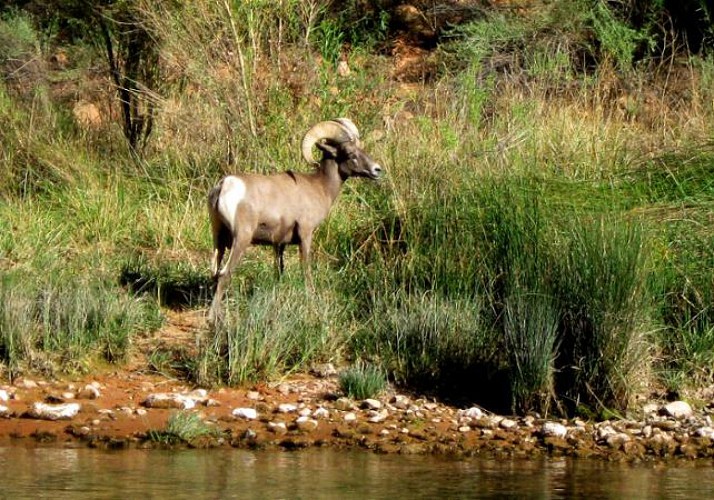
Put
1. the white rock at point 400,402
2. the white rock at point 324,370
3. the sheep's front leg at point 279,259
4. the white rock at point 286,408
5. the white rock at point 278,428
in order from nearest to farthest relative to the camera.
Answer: the white rock at point 278,428 < the white rock at point 286,408 < the white rock at point 400,402 < the white rock at point 324,370 < the sheep's front leg at point 279,259

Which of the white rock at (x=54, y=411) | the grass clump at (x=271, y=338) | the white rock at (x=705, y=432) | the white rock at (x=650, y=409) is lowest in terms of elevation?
the white rock at (x=705, y=432)

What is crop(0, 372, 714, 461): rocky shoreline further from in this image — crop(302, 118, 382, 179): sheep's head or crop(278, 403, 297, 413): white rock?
crop(302, 118, 382, 179): sheep's head

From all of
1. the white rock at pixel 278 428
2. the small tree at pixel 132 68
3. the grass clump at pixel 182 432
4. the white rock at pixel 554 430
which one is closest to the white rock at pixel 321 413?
the white rock at pixel 278 428

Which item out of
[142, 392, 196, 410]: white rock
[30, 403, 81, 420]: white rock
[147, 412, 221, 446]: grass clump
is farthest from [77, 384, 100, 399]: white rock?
[147, 412, 221, 446]: grass clump

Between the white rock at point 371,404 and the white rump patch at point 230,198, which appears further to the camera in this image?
the white rump patch at point 230,198

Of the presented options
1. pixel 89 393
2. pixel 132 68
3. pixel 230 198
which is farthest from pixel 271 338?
pixel 132 68

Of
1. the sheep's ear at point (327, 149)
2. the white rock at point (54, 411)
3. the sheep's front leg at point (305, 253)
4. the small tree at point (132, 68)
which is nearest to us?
the white rock at point (54, 411)

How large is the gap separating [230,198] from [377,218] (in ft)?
6.24

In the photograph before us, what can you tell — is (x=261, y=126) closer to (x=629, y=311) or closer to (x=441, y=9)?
(x=629, y=311)

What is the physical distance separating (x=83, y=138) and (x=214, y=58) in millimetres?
1990

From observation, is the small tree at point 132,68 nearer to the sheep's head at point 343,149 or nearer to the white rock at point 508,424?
Result: the sheep's head at point 343,149

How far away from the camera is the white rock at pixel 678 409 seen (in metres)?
9.95

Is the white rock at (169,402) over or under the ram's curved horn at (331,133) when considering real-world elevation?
under

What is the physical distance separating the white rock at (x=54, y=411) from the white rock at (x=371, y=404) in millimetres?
1970
